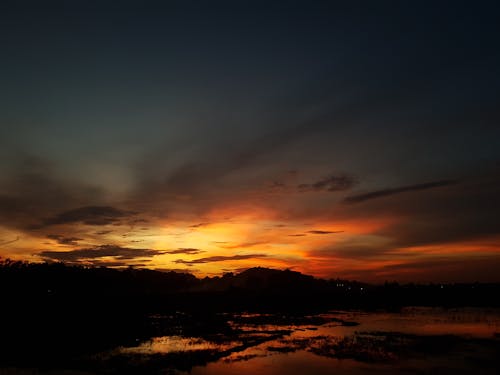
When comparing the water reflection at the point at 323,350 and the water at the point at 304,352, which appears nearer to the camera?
the water at the point at 304,352

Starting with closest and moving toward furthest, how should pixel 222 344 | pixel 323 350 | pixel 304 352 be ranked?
pixel 304 352 → pixel 323 350 → pixel 222 344

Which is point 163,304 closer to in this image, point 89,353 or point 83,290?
point 83,290

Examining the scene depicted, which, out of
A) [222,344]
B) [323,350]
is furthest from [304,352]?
[222,344]

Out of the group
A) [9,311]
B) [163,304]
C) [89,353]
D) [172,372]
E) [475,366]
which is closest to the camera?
[172,372]

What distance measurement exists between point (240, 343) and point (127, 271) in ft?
513

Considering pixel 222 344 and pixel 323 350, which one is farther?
pixel 222 344

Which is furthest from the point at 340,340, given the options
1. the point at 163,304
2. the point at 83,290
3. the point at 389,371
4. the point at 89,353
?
the point at 83,290

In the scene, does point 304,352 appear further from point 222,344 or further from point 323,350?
point 222,344

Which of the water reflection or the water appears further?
the water reflection

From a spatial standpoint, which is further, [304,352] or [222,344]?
[222,344]

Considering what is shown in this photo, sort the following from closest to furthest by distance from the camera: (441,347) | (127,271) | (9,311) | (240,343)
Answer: (441,347) < (240,343) < (9,311) < (127,271)

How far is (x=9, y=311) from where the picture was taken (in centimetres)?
5506

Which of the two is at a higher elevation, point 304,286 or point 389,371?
point 304,286

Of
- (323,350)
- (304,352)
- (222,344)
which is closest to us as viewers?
(304,352)
